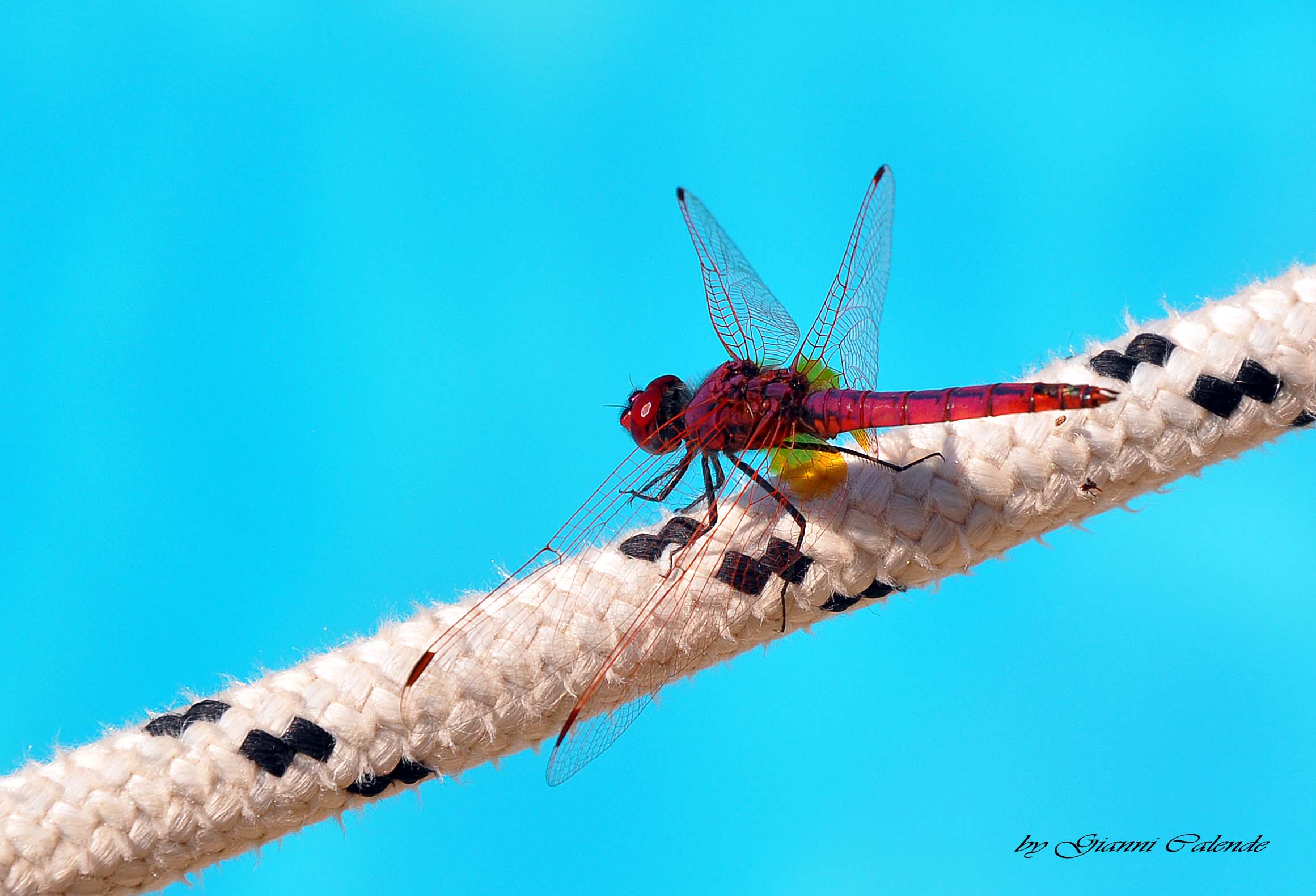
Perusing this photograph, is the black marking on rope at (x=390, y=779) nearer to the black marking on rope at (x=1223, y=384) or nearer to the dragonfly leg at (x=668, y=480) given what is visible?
the dragonfly leg at (x=668, y=480)

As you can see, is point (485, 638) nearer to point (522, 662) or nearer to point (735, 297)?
point (522, 662)

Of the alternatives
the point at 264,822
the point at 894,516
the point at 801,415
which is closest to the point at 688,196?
the point at 801,415

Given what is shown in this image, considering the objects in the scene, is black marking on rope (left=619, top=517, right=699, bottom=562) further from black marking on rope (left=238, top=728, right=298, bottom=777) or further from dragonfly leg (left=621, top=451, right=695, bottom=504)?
black marking on rope (left=238, top=728, right=298, bottom=777)

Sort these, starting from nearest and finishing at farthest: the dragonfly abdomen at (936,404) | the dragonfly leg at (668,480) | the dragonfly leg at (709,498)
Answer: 1. the dragonfly abdomen at (936,404)
2. the dragonfly leg at (709,498)
3. the dragonfly leg at (668,480)

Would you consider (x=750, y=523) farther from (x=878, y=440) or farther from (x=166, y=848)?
(x=166, y=848)

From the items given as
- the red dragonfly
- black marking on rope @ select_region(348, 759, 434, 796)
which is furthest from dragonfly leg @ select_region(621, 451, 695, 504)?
black marking on rope @ select_region(348, 759, 434, 796)

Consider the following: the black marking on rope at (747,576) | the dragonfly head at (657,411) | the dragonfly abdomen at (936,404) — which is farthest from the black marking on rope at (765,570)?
the dragonfly head at (657,411)
